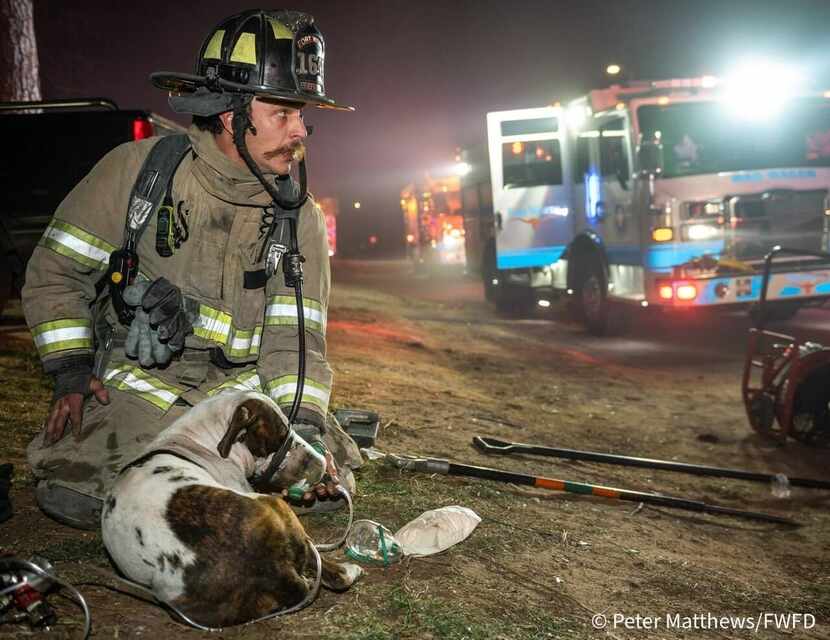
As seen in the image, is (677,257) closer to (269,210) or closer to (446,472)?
(446,472)

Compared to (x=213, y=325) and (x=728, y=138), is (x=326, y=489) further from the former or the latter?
(x=728, y=138)

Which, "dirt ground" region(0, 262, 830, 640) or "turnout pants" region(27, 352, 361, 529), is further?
"turnout pants" region(27, 352, 361, 529)

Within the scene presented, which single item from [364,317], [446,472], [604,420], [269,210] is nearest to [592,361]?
[604,420]

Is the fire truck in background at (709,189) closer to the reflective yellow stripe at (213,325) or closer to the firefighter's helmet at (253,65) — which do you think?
the firefighter's helmet at (253,65)

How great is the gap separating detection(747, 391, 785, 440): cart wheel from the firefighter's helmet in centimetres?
419

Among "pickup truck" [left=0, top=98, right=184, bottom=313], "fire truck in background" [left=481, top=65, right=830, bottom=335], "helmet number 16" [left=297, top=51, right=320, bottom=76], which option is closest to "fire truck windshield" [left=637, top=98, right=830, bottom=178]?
"fire truck in background" [left=481, top=65, right=830, bottom=335]

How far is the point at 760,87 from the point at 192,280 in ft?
28.1

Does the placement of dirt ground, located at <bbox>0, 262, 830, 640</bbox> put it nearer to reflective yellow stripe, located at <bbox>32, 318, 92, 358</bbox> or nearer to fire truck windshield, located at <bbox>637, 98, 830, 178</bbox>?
reflective yellow stripe, located at <bbox>32, 318, 92, 358</bbox>

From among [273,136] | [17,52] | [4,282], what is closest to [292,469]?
[273,136]

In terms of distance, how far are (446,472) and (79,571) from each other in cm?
189

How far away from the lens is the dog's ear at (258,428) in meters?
2.42

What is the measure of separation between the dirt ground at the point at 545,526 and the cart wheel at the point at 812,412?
14 centimetres

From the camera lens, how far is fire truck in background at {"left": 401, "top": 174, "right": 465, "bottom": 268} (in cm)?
2288

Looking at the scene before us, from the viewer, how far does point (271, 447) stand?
249 cm
